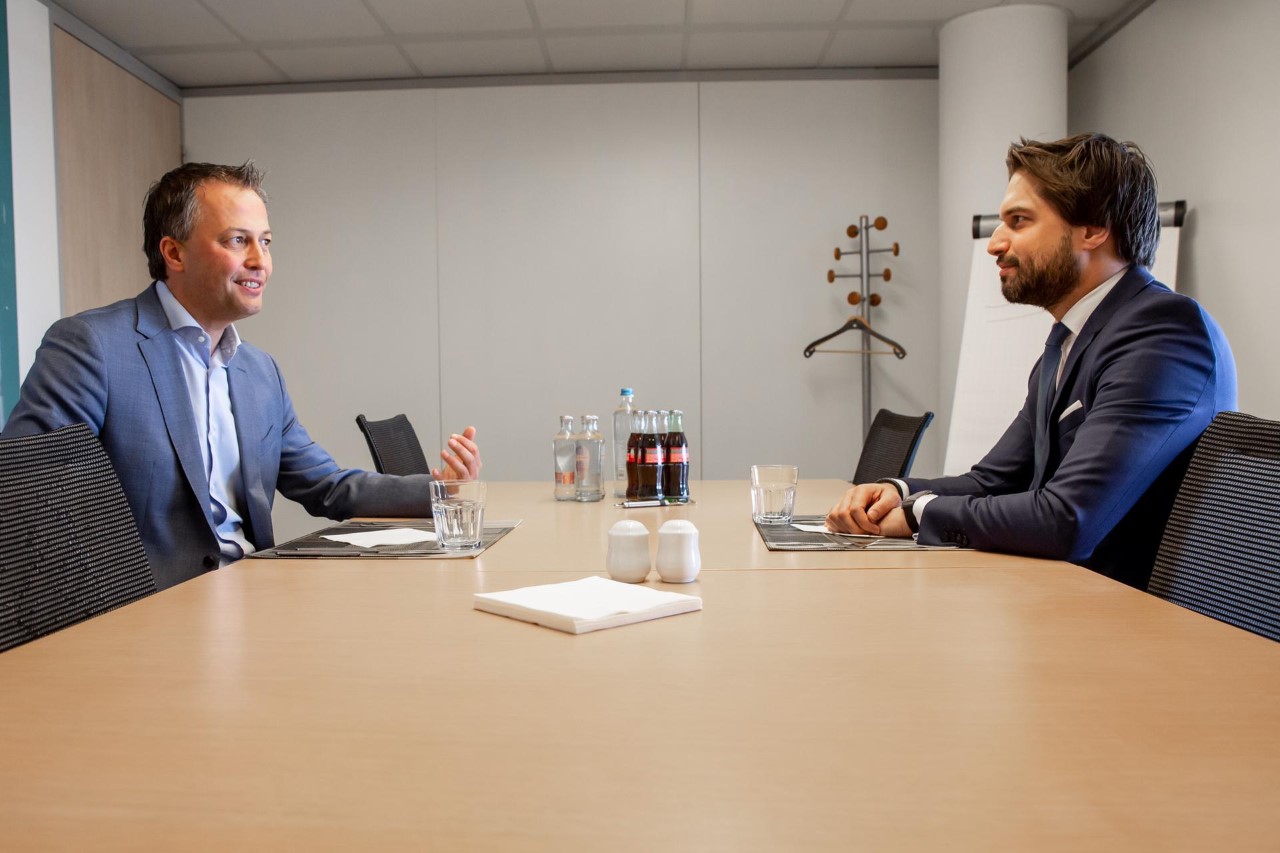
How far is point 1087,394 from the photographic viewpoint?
1.79 m

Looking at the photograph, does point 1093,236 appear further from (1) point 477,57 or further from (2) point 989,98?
(1) point 477,57

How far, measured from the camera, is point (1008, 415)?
4.24 meters

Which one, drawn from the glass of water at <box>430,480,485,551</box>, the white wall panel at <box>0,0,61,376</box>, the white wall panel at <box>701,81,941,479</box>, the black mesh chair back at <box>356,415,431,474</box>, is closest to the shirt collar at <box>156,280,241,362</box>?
the black mesh chair back at <box>356,415,431,474</box>

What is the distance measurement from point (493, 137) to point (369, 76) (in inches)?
29.2

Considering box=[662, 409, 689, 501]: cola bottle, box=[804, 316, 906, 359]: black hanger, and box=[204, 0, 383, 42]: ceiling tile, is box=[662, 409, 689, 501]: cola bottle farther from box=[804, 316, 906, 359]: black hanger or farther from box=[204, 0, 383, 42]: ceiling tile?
box=[204, 0, 383, 42]: ceiling tile

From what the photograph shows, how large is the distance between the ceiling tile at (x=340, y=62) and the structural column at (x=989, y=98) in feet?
9.08

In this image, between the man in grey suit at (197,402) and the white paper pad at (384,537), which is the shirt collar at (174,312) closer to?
the man in grey suit at (197,402)

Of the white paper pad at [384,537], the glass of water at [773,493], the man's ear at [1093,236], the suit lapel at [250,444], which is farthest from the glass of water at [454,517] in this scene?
the man's ear at [1093,236]

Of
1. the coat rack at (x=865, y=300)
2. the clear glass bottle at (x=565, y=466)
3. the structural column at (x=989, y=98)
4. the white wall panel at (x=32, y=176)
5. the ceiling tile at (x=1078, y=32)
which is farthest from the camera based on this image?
the coat rack at (x=865, y=300)

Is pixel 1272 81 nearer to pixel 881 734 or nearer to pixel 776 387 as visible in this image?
pixel 776 387

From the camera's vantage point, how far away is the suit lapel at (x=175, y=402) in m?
1.99

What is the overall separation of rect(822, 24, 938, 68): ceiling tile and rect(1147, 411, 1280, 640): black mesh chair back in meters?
3.73

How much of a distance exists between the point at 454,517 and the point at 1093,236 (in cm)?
A: 142

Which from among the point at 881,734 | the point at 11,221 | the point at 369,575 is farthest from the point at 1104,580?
the point at 11,221
